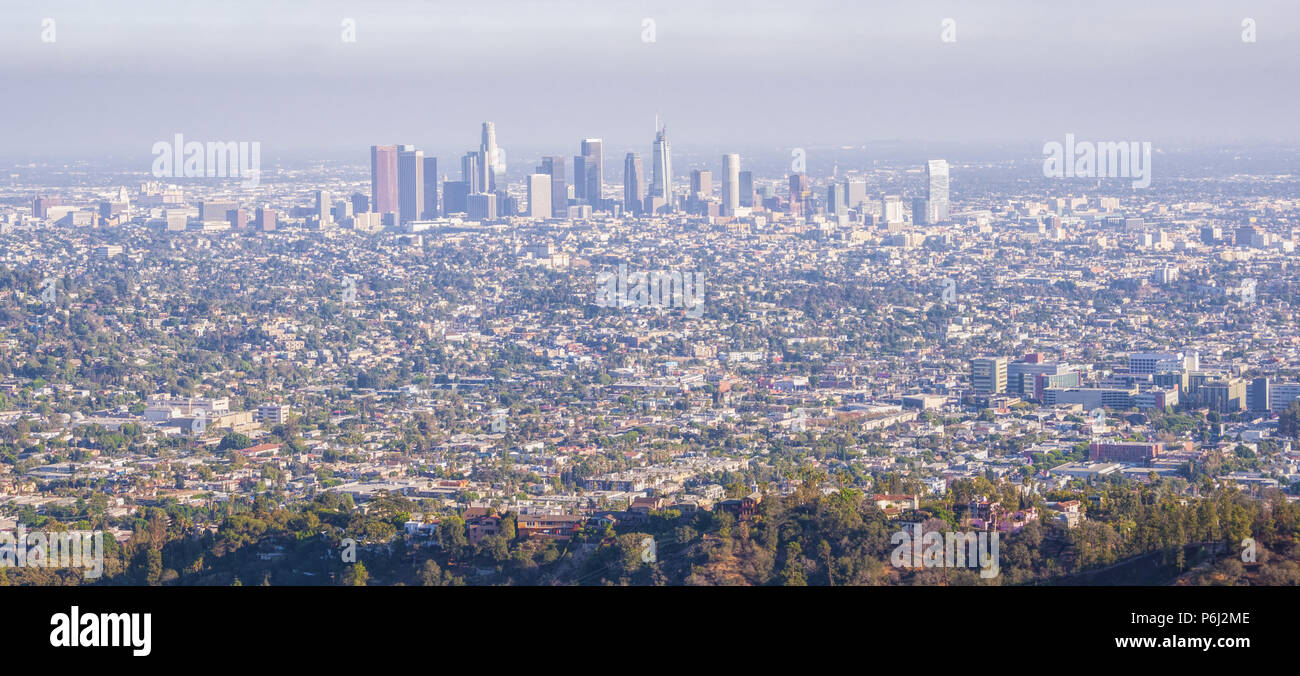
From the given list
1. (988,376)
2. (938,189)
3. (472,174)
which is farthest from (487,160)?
(988,376)


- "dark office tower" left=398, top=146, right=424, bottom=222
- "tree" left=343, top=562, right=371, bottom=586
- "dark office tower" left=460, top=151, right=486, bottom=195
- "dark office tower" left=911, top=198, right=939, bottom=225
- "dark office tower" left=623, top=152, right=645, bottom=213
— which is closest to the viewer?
"tree" left=343, top=562, right=371, bottom=586

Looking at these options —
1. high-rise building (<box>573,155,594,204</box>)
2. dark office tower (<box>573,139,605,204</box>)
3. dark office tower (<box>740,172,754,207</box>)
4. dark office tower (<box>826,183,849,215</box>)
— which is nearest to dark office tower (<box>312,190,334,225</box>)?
high-rise building (<box>573,155,594,204</box>)

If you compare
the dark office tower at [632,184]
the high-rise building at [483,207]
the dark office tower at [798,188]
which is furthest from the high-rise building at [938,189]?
the high-rise building at [483,207]

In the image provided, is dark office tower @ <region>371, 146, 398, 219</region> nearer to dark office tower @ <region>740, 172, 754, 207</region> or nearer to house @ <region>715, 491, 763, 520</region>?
dark office tower @ <region>740, 172, 754, 207</region>

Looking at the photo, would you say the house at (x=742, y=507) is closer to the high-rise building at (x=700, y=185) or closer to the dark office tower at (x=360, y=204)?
the dark office tower at (x=360, y=204)
